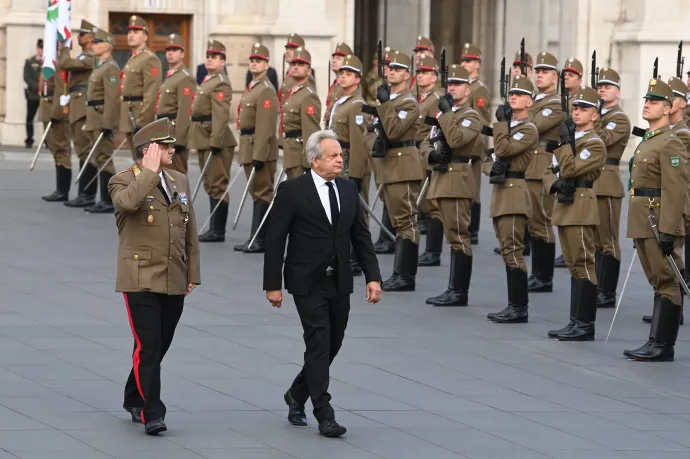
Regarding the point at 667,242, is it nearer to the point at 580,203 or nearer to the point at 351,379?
the point at 580,203

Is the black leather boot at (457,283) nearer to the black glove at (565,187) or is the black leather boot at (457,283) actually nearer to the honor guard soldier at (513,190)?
the honor guard soldier at (513,190)

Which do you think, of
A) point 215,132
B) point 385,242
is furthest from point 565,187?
point 215,132

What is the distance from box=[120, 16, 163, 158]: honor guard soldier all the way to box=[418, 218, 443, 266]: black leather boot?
3.41 meters

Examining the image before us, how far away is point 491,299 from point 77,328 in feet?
12.5

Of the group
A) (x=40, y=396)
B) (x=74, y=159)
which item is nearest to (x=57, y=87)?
(x=74, y=159)

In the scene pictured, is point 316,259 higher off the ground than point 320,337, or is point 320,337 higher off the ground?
point 316,259

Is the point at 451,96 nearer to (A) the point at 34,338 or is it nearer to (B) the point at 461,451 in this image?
(A) the point at 34,338

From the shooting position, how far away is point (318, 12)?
26156mm

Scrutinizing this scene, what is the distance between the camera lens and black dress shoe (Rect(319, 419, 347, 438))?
835cm

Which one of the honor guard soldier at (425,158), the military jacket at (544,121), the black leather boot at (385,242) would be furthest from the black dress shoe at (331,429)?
the black leather boot at (385,242)

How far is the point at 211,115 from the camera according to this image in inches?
628

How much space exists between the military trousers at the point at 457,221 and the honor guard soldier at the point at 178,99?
3983mm

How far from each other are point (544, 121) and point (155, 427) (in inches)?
250

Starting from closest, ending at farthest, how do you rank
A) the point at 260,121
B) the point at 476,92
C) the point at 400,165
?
the point at 400,165 < the point at 260,121 < the point at 476,92
